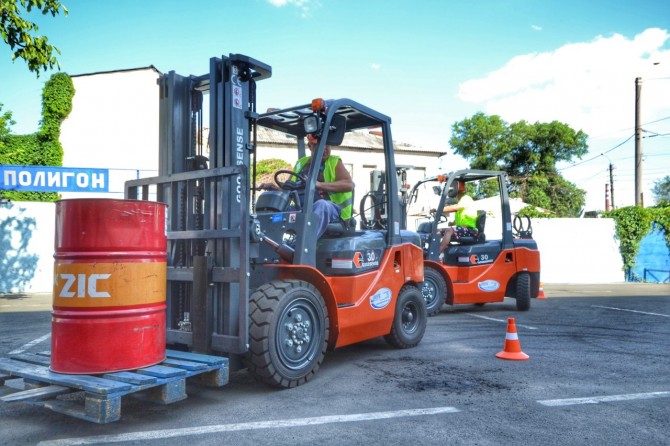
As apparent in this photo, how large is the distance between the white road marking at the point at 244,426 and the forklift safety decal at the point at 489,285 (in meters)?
5.55

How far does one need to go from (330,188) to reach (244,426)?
2.19 meters

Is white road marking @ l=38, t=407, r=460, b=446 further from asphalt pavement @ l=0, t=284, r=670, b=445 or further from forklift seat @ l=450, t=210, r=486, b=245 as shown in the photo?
forklift seat @ l=450, t=210, r=486, b=245

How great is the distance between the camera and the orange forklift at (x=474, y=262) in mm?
8453

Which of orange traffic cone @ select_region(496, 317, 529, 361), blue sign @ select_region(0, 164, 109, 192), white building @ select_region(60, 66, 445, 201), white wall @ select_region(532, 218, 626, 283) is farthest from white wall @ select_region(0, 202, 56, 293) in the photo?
white wall @ select_region(532, 218, 626, 283)

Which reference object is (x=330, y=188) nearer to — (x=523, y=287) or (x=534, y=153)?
(x=523, y=287)

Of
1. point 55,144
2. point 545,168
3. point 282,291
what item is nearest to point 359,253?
point 282,291

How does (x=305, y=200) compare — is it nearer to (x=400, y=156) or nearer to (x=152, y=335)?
(x=152, y=335)

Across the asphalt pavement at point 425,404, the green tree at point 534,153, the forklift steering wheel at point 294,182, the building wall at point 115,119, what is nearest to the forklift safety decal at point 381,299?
the asphalt pavement at point 425,404

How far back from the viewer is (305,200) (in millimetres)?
4500

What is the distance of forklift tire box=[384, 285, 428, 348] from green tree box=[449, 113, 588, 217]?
32.8 m

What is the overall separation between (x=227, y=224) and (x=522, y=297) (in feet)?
23.0

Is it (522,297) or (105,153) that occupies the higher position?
(105,153)

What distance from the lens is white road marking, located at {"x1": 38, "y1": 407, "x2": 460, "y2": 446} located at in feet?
10.1

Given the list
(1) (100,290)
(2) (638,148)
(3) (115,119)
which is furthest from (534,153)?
(1) (100,290)
